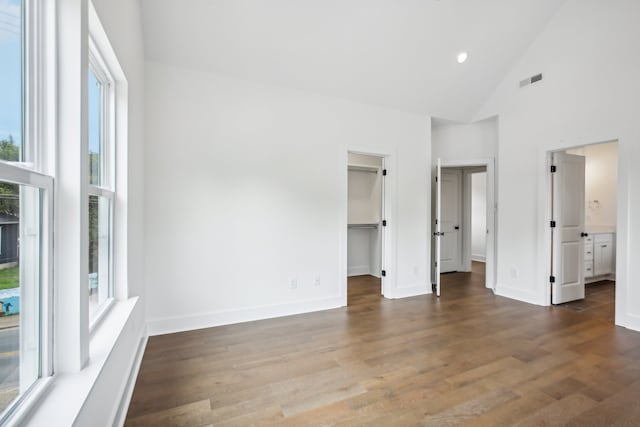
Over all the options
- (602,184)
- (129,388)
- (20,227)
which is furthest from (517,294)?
(20,227)

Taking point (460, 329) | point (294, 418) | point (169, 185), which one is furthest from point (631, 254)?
point (169, 185)

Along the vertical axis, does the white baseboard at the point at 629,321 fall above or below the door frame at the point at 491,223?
below

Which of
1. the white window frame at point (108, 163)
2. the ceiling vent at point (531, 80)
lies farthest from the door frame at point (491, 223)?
the white window frame at point (108, 163)

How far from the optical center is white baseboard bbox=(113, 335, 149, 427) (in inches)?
69.3

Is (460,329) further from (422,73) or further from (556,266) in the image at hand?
(422,73)

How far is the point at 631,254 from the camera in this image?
3275 millimetres

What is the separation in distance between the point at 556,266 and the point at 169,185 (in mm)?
5030

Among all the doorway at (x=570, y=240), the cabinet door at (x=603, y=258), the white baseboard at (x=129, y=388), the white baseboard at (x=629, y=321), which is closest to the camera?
the white baseboard at (x=129, y=388)

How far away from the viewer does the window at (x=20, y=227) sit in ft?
3.13

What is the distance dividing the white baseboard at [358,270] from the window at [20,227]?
501 cm

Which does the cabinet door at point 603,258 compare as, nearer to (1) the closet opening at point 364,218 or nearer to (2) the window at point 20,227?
(1) the closet opening at point 364,218

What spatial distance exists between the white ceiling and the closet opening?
1.58 m

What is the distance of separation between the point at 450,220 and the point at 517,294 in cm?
220

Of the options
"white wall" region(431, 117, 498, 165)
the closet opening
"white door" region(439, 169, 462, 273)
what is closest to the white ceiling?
"white wall" region(431, 117, 498, 165)
